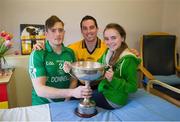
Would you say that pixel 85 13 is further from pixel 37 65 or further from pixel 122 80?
pixel 122 80

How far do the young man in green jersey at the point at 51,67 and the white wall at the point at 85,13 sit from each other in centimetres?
121

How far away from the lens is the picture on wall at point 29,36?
8.66ft

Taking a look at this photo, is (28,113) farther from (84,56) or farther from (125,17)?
(125,17)

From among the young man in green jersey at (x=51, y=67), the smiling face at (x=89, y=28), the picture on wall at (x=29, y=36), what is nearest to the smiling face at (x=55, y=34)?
the young man in green jersey at (x=51, y=67)

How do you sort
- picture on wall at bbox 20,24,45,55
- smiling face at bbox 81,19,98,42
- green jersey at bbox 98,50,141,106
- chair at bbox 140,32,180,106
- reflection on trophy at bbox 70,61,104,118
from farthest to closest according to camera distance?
chair at bbox 140,32,180,106
picture on wall at bbox 20,24,45,55
smiling face at bbox 81,19,98,42
green jersey at bbox 98,50,141,106
reflection on trophy at bbox 70,61,104,118

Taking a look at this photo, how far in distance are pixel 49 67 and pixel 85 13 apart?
151cm

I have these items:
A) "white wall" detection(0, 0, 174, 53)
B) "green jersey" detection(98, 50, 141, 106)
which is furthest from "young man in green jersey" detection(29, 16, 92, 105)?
"white wall" detection(0, 0, 174, 53)

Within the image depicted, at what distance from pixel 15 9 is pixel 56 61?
4.48 feet

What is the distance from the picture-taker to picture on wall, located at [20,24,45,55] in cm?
264

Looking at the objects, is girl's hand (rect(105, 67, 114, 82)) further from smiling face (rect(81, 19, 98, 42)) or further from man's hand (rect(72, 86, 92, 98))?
smiling face (rect(81, 19, 98, 42))

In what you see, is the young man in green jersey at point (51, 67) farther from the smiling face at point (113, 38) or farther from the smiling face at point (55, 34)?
the smiling face at point (113, 38)

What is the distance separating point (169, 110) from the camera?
1421 mm

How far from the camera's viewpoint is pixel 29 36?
2648mm

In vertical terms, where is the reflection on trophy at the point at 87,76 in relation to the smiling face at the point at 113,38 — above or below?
below
